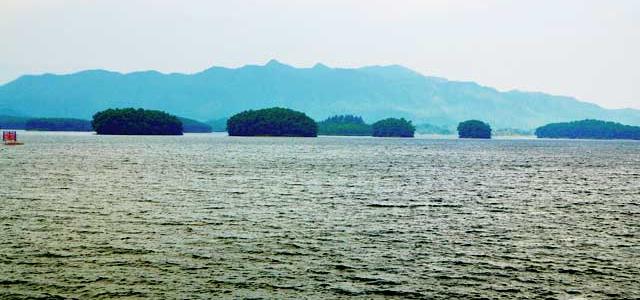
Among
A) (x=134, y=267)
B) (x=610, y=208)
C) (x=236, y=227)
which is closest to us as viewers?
(x=134, y=267)

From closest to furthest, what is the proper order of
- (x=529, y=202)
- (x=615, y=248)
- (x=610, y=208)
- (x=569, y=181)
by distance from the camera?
(x=615, y=248), (x=610, y=208), (x=529, y=202), (x=569, y=181)

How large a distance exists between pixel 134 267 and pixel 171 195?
120 ft

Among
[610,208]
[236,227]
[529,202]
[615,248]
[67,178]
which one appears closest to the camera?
A: [615,248]

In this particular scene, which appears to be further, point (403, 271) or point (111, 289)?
point (403, 271)

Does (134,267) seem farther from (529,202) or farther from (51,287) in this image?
(529,202)

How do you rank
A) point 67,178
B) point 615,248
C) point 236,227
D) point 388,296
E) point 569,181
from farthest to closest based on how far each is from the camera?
point 569,181
point 67,178
point 236,227
point 615,248
point 388,296

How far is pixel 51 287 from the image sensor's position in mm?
28344

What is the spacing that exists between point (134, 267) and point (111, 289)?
4.40 m

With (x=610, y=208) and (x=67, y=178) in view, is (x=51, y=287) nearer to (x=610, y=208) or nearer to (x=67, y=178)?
(x=610, y=208)

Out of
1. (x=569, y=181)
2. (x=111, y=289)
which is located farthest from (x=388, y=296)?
(x=569, y=181)

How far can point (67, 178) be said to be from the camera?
8744 cm

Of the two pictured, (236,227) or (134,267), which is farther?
(236,227)

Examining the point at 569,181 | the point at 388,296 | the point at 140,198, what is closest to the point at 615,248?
the point at 388,296

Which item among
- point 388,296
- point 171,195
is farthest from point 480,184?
point 388,296
